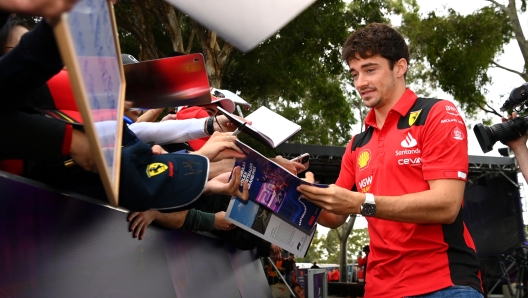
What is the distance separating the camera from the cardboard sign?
942 millimetres

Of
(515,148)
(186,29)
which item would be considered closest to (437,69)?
(186,29)

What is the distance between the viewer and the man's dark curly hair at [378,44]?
8.95 feet

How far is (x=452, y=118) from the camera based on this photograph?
2434mm

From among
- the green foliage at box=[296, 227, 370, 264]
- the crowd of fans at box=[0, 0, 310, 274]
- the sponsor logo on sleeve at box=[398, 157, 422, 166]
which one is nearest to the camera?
the crowd of fans at box=[0, 0, 310, 274]

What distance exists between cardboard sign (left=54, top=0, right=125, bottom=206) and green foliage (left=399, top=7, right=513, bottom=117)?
16058 mm

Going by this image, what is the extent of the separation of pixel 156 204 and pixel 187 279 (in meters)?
0.92

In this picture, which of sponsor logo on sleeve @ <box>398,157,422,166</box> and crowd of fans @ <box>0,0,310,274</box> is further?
sponsor logo on sleeve @ <box>398,157,422,166</box>

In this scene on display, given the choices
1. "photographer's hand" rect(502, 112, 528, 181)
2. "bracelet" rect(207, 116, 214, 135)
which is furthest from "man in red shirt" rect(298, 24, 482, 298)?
"photographer's hand" rect(502, 112, 528, 181)

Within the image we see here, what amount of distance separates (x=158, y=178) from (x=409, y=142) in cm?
122

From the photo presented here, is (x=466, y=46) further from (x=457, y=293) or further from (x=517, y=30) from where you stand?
(x=457, y=293)

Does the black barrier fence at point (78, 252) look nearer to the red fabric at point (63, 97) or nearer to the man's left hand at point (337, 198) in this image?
the red fabric at point (63, 97)

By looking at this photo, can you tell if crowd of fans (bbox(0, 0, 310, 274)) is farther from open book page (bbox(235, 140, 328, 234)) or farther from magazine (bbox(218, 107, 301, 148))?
magazine (bbox(218, 107, 301, 148))

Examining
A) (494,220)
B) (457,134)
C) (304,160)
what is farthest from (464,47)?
(457,134)

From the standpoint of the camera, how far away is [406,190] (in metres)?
2.46
